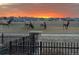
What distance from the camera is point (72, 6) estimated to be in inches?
192

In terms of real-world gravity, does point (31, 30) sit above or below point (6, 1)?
below

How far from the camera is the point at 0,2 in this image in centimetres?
480

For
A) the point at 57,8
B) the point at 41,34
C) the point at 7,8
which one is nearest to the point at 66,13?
the point at 57,8

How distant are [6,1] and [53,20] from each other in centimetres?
76

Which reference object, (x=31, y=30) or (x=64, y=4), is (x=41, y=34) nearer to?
(x=31, y=30)

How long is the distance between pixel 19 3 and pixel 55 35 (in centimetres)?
72

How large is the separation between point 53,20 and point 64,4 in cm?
30

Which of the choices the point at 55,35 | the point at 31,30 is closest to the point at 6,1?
the point at 31,30

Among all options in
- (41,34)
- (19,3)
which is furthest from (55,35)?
(19,3)

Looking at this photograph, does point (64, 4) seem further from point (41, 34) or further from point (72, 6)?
point (41, 34)

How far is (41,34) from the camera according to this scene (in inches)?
195

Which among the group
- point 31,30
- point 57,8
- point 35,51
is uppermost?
point 57,8

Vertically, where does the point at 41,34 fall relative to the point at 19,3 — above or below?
below

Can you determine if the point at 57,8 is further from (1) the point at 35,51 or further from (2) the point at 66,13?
(1) the point at 35,51
